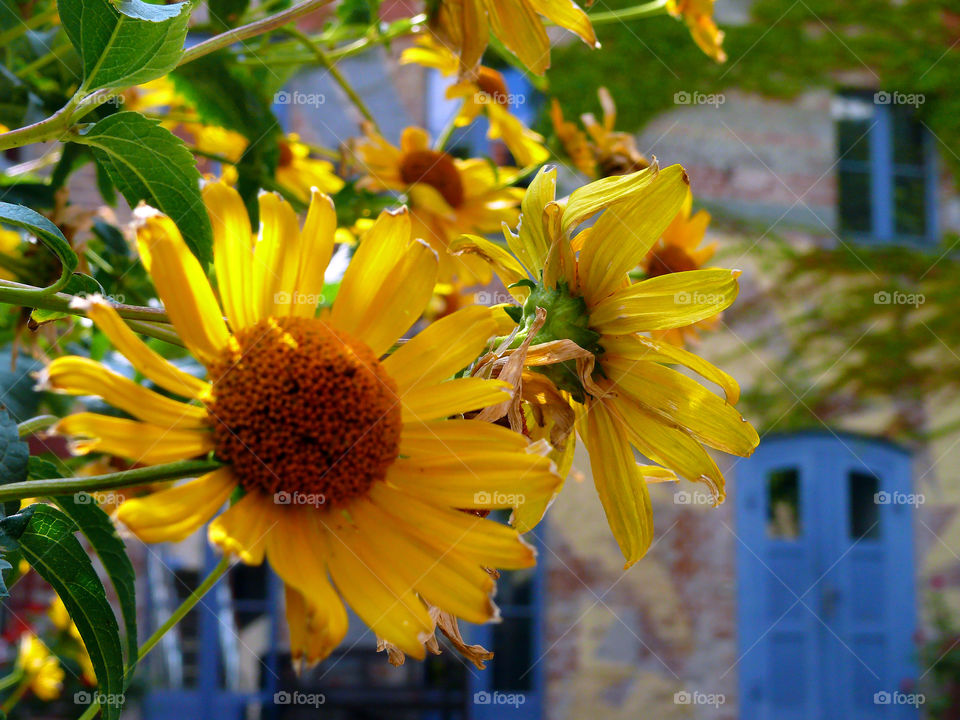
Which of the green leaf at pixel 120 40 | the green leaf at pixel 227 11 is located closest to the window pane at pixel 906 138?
the green leaf at pixel 227 11

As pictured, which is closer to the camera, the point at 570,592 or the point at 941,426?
the point at 570,592

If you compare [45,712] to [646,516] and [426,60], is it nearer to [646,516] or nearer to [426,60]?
[426,60]

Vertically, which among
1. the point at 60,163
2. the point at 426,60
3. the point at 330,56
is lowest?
the point at 60,163

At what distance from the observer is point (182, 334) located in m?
0.33

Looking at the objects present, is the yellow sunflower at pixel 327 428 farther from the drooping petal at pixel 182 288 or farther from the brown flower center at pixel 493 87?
the brown flower center at pixel 493 87

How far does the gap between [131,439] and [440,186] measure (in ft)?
2.26

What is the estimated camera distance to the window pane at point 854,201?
4.46 meters

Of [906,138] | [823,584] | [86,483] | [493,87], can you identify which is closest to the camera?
[86,483]

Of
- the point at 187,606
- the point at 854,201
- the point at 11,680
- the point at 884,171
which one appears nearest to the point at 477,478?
the point at 187,606

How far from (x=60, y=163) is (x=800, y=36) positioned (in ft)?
15.3

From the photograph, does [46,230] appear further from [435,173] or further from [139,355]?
[435,173]

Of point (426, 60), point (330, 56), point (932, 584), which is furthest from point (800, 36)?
point (330, 56)

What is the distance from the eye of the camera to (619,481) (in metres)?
0.43

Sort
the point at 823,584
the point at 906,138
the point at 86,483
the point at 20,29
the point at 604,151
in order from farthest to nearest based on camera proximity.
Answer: the point at 906,138 < the point at 823,584 < the point at 604,151 < the point at 20,29 < the point at 86,483
